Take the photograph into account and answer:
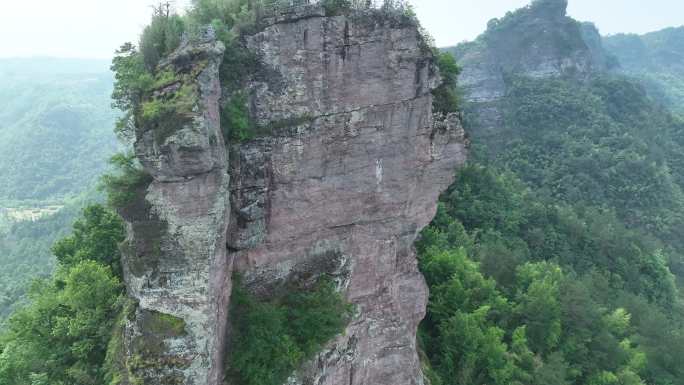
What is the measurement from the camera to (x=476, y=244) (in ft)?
114

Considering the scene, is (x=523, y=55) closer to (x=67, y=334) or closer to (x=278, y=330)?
(x=278, y=330)

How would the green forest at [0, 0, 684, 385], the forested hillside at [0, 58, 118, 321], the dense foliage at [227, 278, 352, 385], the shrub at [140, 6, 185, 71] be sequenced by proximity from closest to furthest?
the shrub at [140, 6, 185, 71] < the green forest at [0, 0, 684, 385] < the dense foliage at [227, 278, 352, 385] < the forested hillside at [0, 58, 118, 321]

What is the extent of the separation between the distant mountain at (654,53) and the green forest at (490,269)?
119 metres

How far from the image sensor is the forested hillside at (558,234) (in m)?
25.7

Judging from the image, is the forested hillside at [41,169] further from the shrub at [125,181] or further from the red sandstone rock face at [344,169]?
the red sandstone rock face at [344,169]

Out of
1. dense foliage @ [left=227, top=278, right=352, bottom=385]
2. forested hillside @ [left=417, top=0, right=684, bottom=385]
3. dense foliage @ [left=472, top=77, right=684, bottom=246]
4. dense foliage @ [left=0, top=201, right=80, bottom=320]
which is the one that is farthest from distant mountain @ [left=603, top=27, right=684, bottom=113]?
dense foliage @ [left=0, top=201, right=80, bottom=320]

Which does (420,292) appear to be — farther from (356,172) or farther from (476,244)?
(476,244)

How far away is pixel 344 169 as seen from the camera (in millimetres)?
16391

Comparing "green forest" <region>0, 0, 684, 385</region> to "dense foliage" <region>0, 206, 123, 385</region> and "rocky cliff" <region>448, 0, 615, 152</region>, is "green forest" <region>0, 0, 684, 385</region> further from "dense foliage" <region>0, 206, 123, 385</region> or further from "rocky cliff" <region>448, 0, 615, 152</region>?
"rocky cliff" <region>448, 0, 615, 152</region>

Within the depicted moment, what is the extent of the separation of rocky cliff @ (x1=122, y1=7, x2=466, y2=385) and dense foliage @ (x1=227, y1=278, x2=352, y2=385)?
0.57 meters

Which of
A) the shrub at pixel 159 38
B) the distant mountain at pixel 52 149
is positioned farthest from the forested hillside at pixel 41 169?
the shrub at pixel 159 38

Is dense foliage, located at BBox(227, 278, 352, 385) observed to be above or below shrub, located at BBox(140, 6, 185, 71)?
below

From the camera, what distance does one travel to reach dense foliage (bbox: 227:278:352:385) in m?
15.3

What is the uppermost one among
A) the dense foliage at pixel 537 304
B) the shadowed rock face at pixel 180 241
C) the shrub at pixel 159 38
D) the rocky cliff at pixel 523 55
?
the rocky cliff at pixel 523 55
